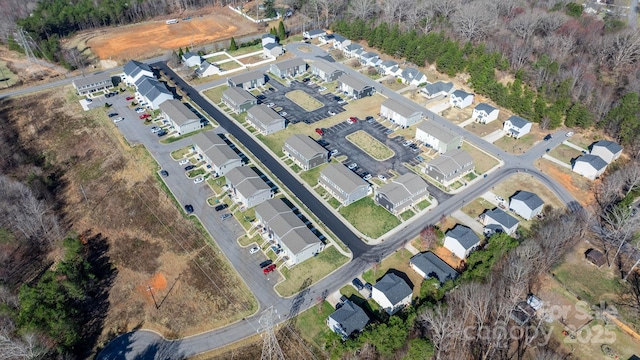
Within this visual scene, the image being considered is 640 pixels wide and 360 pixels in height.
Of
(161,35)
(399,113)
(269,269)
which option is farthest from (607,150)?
(161,35)

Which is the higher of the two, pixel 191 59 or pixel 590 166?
pixel 191 59

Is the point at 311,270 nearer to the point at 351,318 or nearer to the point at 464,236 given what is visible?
the point at 351,318

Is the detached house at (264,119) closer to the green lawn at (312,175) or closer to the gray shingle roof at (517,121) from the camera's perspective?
the green lawn at (312,175)

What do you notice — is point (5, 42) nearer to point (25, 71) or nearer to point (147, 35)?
point (25, 71)

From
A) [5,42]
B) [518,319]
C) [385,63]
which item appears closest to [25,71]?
[5,42]

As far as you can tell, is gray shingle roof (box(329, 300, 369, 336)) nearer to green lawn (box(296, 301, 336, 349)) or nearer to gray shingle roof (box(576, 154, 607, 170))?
green lawn (box(296, 301, 336, 349))
